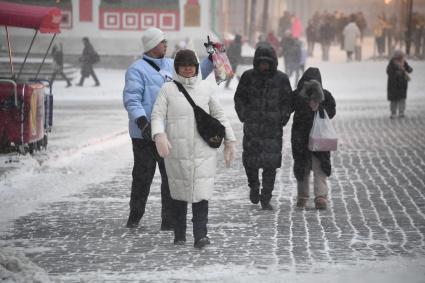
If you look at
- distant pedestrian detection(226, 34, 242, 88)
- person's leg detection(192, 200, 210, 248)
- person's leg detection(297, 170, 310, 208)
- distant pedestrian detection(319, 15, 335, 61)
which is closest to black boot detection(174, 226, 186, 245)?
person's leg detection(192, 200, 210, 248)

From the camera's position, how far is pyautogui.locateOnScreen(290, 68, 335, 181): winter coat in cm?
1127

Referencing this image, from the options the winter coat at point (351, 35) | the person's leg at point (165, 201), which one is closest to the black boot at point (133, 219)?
the person's leg at point (165, 201)

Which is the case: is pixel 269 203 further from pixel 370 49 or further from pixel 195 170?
pixel 370 49

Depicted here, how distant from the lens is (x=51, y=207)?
11.3 meters

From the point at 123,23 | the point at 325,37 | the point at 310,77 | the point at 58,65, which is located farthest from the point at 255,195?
the point at 325,37

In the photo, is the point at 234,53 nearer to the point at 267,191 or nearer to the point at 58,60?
the point at 58,60

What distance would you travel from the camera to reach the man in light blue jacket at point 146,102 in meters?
9.54

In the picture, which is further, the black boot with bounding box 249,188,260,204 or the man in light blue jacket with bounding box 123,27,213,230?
the black boot with bounding box 249,188,260,204

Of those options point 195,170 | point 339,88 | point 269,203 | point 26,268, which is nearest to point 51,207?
point 269,203

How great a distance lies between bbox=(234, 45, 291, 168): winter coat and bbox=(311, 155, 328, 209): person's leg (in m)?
0.40

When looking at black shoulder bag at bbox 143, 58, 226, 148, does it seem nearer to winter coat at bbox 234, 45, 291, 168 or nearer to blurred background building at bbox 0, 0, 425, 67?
winter coat at bbox 234, 45, 291, 168

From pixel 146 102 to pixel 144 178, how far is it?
652mm

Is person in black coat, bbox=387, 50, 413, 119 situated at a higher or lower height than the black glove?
lower

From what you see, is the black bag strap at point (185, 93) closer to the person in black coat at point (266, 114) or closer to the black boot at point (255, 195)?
the person in black coat at point (266, 114)
